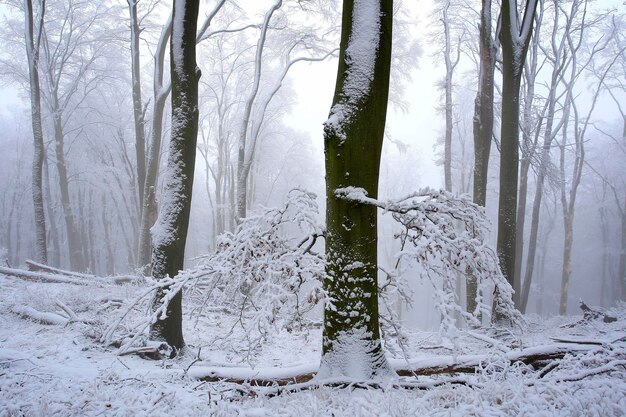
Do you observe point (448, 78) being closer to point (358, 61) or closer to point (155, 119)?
point (155, 119)

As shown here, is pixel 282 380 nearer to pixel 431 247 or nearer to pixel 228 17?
pixel 431 247

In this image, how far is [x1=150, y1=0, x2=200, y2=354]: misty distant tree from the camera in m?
5.26

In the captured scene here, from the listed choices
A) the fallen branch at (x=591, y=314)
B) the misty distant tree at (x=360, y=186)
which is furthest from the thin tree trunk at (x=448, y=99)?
the misty distant tree at (x=360, y=186)

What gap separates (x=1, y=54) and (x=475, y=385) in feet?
84.6

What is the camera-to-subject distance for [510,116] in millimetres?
7742

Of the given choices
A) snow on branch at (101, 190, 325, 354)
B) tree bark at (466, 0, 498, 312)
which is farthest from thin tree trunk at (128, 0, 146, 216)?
tree bark at (466, 0, 498, 312)

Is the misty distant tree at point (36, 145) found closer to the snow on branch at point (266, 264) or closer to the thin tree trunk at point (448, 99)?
the snow on branch at point (266, 264)

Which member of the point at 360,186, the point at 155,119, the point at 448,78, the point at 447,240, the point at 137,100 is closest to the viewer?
the point at 447,240

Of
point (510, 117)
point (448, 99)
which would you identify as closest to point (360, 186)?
point (510, 117)

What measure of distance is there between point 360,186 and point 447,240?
2.84 ft

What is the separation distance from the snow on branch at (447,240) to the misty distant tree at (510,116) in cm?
497

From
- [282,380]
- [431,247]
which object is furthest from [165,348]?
[431,247]

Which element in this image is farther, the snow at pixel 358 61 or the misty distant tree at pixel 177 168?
the misty distant tree at pixel 177 168

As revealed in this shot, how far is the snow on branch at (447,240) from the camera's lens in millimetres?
2973
